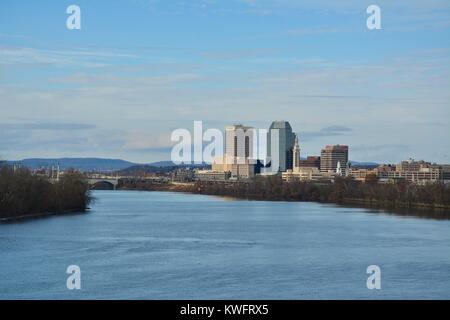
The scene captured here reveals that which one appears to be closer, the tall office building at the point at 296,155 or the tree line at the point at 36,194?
the tree line at the point at 36,194

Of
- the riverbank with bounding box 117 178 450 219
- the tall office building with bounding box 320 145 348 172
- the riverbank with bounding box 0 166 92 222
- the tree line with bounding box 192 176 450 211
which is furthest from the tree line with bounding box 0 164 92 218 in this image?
the tall office building with bounding box 320 145 348 172

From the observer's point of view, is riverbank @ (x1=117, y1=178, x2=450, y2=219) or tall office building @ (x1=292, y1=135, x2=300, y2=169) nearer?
riverbank @ (x1=117, y1=178, x2=450, y2=219)

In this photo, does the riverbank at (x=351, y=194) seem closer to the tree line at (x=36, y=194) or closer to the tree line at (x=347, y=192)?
the tree line at (x=347, y=192)

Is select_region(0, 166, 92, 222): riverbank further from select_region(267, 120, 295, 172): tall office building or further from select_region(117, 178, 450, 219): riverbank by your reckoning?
select_region(267, 120, 295, 172): tall office building

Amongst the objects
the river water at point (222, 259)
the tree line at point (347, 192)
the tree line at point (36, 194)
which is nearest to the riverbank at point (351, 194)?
the tree line at point (347, 192)

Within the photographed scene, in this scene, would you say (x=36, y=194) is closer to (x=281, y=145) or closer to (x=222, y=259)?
(x=222, y=259)
